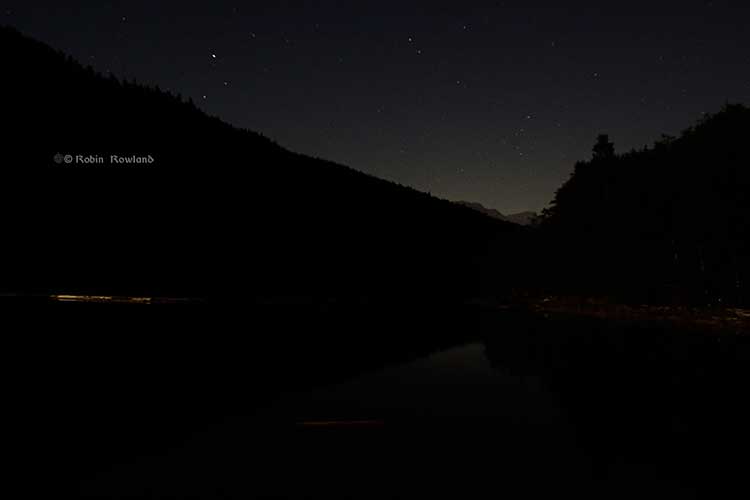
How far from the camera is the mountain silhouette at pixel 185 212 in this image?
1489 inches

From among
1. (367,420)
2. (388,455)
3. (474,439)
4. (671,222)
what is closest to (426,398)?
(367,420)

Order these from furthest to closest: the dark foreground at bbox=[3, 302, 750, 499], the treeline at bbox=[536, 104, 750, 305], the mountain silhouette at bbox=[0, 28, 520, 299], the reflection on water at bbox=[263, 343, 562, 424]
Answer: the mountain silhouette at bbox=[0, 28, 520, 299] → the treeline at bbox=[536, 104, 750, 305] → the reflection on water at bbox=[263, 343, 562, 424] → the dark foreground at bbox=[3, 302, 750, 499]

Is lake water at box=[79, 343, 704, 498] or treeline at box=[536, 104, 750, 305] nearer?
lake water at box=[79, 343, 704, 498]

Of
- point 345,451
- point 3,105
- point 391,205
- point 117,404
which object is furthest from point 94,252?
point 391,205

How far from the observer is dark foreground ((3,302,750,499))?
450 cm

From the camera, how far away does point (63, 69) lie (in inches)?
2484

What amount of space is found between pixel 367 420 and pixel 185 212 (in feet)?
180

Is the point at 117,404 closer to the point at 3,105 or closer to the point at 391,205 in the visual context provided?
the point at 3,105

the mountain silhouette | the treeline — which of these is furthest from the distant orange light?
the mountain silhouette

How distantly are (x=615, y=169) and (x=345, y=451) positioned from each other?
37508 millimetres

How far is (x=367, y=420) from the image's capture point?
256 inches

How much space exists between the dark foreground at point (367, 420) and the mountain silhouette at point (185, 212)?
2541 cm

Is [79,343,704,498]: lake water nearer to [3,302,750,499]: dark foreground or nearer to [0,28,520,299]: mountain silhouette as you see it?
[3,302,750,499]: dark foreground

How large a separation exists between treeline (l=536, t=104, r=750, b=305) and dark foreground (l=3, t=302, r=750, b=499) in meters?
14.2
